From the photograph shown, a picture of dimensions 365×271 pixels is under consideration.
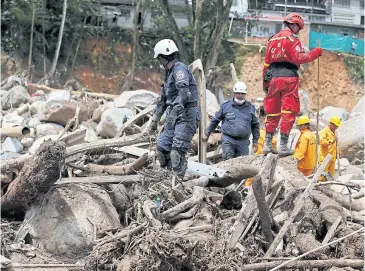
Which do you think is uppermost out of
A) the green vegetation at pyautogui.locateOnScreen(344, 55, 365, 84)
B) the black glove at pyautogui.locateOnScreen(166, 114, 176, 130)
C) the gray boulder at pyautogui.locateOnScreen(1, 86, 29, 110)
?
the black glove at pyautogui.locateOnScreen(166, 114, 176, 130)

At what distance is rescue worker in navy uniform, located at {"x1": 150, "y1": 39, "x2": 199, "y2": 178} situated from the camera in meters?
6.41

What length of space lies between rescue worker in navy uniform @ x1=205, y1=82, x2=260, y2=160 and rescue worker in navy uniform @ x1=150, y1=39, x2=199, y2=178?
48.8 inches

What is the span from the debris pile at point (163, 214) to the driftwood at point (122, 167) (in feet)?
0.05

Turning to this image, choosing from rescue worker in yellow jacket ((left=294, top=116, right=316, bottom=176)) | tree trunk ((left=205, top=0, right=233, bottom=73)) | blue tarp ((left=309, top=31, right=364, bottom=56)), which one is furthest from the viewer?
blue tarp ((left=309, top=31, right=364, bottom=56))

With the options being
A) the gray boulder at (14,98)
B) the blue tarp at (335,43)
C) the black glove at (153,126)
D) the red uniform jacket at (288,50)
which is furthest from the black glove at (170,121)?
the blue tarp at (335,43)

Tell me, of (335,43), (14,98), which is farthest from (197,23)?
(335,43)

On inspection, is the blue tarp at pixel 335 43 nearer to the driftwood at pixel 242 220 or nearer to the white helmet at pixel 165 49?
the white helmet at pixel 165 49

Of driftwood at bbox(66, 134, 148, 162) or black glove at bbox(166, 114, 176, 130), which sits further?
driftwood at bbox(66, 134, 148, 162)

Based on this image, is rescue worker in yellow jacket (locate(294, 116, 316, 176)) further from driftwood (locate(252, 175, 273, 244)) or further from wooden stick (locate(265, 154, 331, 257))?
driftwood (locate(252, 175, 273, 244))

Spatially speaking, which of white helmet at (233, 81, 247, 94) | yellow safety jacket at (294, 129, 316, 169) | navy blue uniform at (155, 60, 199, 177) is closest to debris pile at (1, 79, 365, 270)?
navy blue uniform at (155, 60, 199, 177)

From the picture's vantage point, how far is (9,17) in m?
24.2

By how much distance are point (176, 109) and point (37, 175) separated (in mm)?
1583

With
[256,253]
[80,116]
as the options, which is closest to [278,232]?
[256,253]

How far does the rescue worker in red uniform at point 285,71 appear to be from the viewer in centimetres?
649
